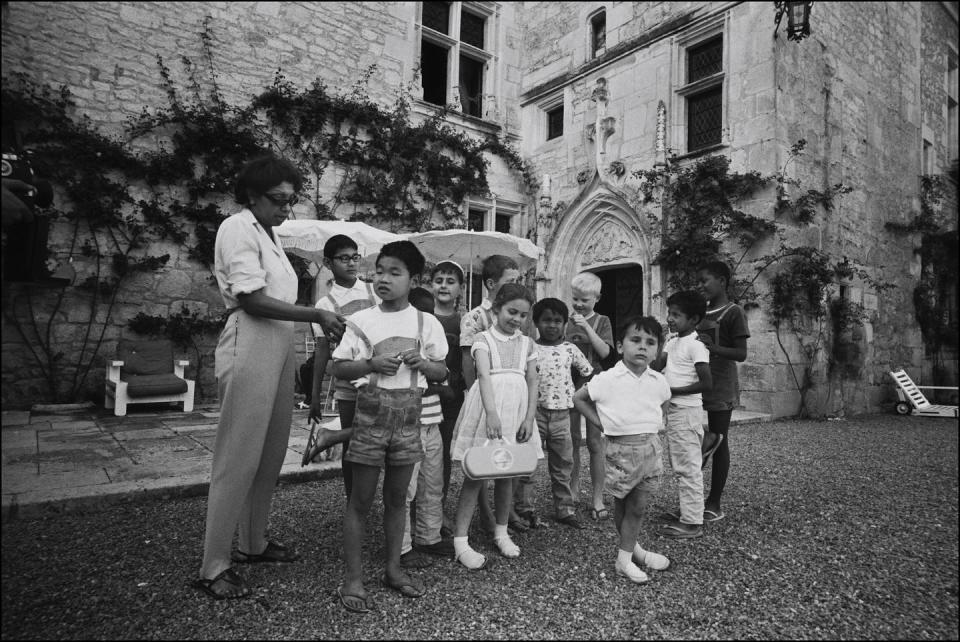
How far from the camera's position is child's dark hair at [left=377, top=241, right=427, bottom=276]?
7.05ft

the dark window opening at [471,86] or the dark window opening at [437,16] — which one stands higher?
the dark window opening at [437,16]

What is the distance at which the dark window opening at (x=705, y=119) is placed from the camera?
26.4ft

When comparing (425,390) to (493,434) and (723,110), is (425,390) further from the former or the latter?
(723,110)

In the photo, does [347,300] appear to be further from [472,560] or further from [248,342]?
[472,560]

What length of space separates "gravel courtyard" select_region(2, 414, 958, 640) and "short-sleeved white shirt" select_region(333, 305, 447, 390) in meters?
0.85

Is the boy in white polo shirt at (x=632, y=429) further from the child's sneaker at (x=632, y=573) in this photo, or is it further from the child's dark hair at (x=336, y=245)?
the child's dark hair at (x=336, y=245)

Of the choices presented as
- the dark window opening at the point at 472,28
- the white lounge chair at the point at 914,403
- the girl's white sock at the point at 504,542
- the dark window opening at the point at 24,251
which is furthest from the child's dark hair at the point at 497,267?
the white lounge chair at the point at 914,403

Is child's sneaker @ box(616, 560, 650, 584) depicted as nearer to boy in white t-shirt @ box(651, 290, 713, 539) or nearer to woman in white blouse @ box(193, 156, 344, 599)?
boy in white t-shirt @ box(651, 290, 713, 539)

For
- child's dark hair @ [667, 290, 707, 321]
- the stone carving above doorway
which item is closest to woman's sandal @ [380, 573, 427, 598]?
child's dark hair @ [667, 290, 707, 321]

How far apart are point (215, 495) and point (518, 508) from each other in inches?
63.8

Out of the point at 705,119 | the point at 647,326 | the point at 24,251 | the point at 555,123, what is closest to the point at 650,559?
the point at 647,326

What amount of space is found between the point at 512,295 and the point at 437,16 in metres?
9.07

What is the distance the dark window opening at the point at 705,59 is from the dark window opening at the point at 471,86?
3855mm

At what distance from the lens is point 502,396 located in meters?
2.57
